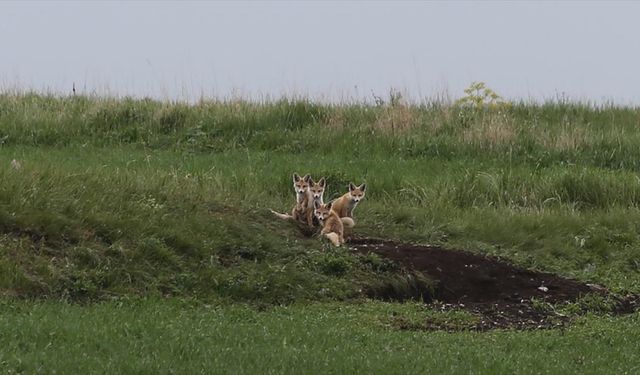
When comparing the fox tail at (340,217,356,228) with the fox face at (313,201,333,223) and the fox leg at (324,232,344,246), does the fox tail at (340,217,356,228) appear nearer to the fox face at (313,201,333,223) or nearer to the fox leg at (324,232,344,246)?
the fox face at (313,201,333,223)

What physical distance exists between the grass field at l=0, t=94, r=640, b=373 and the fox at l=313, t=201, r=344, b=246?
17 centimetres

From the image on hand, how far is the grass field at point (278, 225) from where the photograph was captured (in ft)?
29.5

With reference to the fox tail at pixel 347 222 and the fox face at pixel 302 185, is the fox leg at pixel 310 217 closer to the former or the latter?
the fox face at pixel 302 185

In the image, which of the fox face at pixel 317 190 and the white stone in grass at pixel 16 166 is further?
the fox face at pixel 317 190

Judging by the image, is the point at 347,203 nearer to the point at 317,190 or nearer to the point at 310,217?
the point at 317,190

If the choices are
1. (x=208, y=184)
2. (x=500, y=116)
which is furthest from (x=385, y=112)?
(x=208, y=184)

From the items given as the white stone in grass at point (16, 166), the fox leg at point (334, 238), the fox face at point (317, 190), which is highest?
the white stone in grass at point (16, 166)

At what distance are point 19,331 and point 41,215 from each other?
140 inches

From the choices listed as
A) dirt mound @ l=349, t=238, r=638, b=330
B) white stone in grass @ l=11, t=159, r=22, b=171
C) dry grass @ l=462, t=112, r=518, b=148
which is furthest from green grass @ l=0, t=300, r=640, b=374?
dry grass @ l=462, t=112, r=518, b=148

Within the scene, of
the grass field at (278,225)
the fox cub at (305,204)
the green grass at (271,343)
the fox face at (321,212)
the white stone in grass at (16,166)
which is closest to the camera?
the green grass at (271,343)

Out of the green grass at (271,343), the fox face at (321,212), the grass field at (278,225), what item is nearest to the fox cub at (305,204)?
the fox face at (321,212)

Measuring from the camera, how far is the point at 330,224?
13.8 m

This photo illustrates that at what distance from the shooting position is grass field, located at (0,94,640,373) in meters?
8.99

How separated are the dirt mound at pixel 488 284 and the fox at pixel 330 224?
0.82ft
